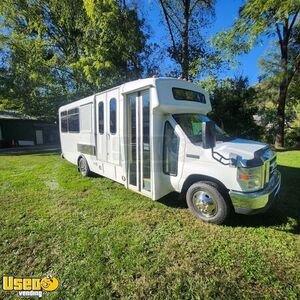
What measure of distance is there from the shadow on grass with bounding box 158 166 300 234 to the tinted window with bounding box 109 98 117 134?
220cm

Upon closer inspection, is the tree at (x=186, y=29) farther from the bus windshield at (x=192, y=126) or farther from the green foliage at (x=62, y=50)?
the bus windshield at (x=192, y=126)

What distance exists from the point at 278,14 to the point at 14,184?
1190cm

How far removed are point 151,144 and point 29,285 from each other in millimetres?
3050

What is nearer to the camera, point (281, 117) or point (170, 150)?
point (170, 150)

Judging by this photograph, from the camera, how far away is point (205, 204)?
4.25m

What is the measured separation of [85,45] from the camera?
1639 cm

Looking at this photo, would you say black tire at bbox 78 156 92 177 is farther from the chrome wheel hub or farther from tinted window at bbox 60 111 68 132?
the chrome wheel hub

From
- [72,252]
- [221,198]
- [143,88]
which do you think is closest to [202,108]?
[143,88]

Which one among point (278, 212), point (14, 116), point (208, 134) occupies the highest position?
point (14, 116)

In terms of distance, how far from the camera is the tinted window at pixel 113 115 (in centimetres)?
567

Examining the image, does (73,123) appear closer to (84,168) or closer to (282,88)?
(84,168)

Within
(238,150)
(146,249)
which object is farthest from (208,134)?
(146,249)

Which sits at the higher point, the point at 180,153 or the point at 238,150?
the point at 238,150

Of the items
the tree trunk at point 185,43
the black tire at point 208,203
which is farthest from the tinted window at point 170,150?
the tree trunk at point 185,43
